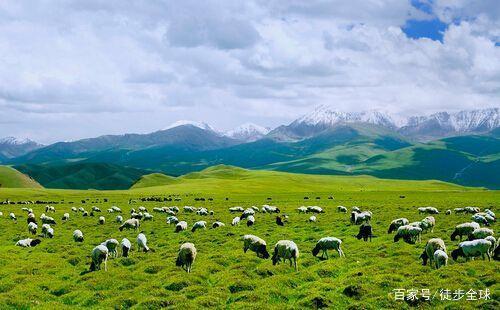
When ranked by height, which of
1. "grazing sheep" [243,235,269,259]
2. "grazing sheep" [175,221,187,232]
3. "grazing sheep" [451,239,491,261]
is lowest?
"grazing sheep" [175,221,187,232]

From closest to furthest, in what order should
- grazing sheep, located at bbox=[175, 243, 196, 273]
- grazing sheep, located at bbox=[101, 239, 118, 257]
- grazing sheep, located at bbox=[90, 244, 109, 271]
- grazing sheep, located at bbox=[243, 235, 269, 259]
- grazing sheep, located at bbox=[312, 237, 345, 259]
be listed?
grazing sheep, located at bbox=[175, 243, 196, 273] < grazing sheep, located at bbox=[90, 244, 109, 271] < grazing sheep, located at bbox=[312, 237, 345, 259] < grazing sheep, located at bbox=[243, 235, 269, 259] < grazing sheep, located at bbox=[101, 239, 118, 257]

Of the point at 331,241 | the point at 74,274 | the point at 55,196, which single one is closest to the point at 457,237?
the point at 331,241

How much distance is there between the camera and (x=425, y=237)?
1363 inches

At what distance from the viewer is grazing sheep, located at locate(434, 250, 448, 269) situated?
2343 centimetres

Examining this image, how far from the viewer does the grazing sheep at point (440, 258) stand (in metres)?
23.4

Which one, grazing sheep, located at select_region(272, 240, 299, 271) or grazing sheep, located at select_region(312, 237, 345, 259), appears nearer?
grazing sheep, located at select_region(272, 240, 299, 271)

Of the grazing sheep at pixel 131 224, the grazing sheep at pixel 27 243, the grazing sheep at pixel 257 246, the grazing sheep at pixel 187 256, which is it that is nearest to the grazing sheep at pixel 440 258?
the grazing sheep at pixel 257 246

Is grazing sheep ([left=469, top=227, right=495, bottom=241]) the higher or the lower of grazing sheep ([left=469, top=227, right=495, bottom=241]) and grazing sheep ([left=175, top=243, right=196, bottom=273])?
the higher

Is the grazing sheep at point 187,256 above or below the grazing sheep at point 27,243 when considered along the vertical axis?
above

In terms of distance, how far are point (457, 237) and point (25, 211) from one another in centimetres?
7071

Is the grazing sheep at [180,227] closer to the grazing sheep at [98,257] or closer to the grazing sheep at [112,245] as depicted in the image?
the grazing sheep at [112,245]

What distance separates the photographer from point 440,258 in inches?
924

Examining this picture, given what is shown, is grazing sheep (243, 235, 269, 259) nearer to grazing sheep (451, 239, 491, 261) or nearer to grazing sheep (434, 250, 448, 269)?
grazing sheep (434, 250, 448, 269)

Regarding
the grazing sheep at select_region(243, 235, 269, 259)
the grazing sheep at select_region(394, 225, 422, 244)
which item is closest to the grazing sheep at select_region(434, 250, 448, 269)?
the grazing sheep at select_region(394, 225, 422, 244)
